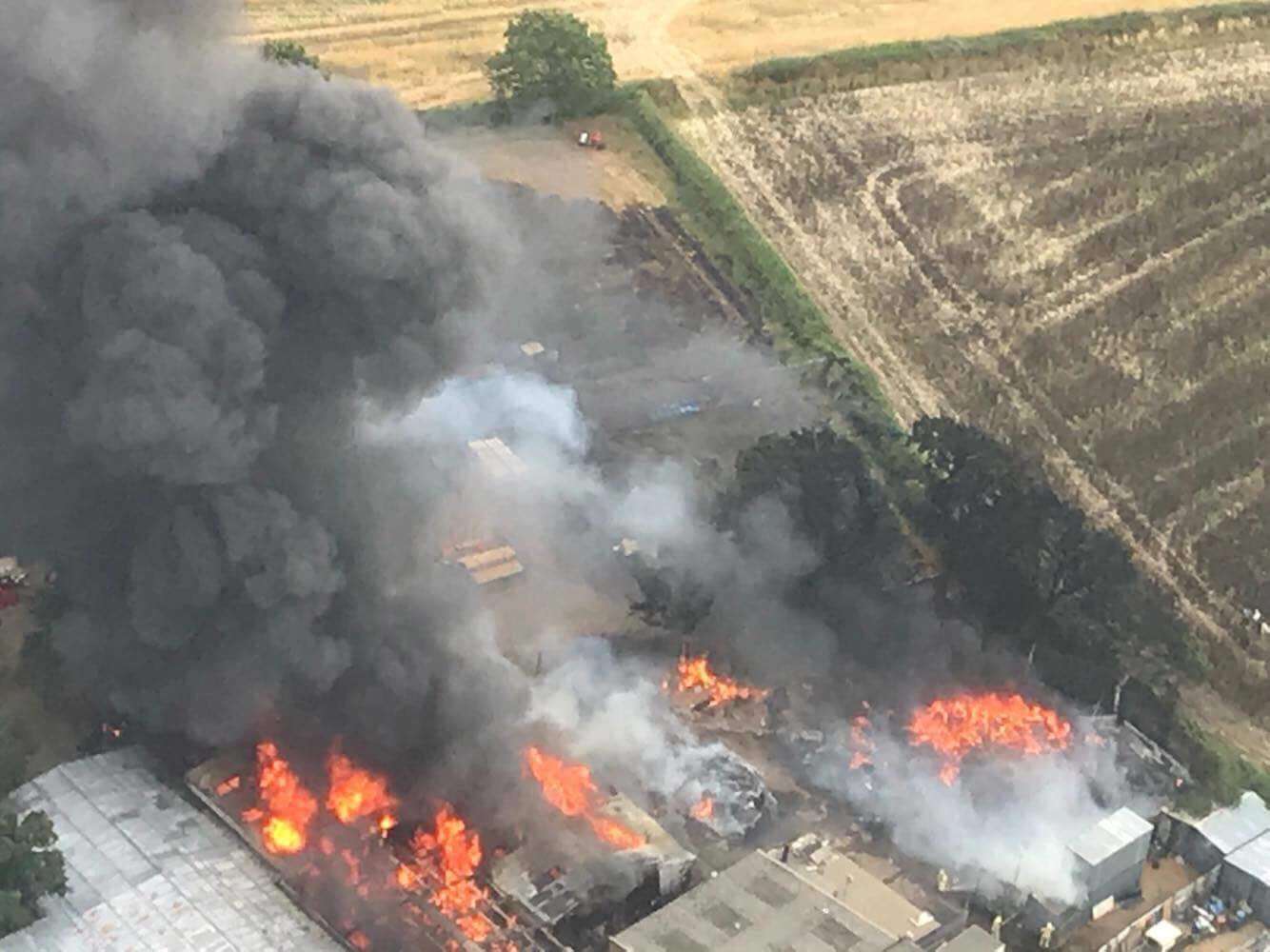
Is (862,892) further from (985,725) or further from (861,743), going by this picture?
(985,725)

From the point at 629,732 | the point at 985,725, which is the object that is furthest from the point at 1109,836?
the point at 629,732

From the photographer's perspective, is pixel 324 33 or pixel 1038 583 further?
pixel 324 33

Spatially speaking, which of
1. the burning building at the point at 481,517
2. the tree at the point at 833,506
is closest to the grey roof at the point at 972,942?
the tree at the point at 833,506

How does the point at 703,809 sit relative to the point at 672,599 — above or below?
below

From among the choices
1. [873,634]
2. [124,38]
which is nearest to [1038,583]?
[873,634]

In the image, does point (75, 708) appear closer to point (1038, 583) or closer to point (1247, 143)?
point (1038, 583)
